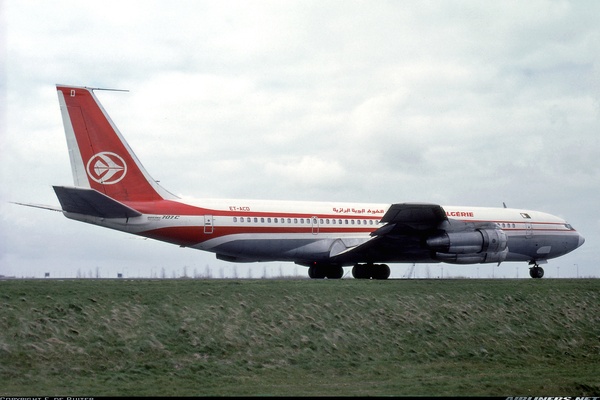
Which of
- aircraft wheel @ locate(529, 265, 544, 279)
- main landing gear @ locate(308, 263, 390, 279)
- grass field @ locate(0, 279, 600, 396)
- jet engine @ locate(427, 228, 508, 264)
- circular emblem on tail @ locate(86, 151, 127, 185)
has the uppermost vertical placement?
circular emblem on tail @ locate(86, 151, 127, 185)

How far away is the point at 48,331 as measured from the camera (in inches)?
651

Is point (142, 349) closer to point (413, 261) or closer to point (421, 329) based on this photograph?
point (421, 329)

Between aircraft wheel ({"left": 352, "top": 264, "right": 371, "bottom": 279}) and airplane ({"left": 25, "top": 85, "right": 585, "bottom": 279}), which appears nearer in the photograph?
airplane ({"left": 25, "top": 85, "right": 585, "bottom": 279})

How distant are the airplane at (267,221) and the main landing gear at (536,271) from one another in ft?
5.77

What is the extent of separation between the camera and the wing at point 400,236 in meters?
30.2

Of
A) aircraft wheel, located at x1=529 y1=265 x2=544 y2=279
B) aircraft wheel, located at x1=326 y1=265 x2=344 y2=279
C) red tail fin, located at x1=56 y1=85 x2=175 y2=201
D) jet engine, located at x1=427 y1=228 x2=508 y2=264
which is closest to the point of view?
red tail fin, located at x1=56 y1=85 x2=175 y2=201

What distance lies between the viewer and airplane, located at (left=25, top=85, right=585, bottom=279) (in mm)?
27734

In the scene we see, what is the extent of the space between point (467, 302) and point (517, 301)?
2.17 m

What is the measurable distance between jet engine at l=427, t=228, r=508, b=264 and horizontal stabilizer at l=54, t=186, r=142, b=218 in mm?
12929

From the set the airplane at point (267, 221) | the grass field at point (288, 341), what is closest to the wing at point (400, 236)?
the airplane at point (267, 221)

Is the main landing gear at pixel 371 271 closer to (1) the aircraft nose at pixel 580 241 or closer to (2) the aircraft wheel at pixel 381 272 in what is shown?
(2) the aircraft wheel at pixel 381 272

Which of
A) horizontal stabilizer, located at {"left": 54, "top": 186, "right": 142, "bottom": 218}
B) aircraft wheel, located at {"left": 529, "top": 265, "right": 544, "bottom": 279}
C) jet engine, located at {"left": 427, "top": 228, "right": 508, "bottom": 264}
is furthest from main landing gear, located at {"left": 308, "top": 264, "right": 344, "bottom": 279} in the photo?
aircraft wheel, located at {"left": 529, "top": 265, "right": 544, "bottom": 279}

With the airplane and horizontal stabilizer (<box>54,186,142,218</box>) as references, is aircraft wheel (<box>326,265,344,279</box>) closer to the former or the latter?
the airplane

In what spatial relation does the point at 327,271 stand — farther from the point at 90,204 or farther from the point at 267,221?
the point at 90,204
